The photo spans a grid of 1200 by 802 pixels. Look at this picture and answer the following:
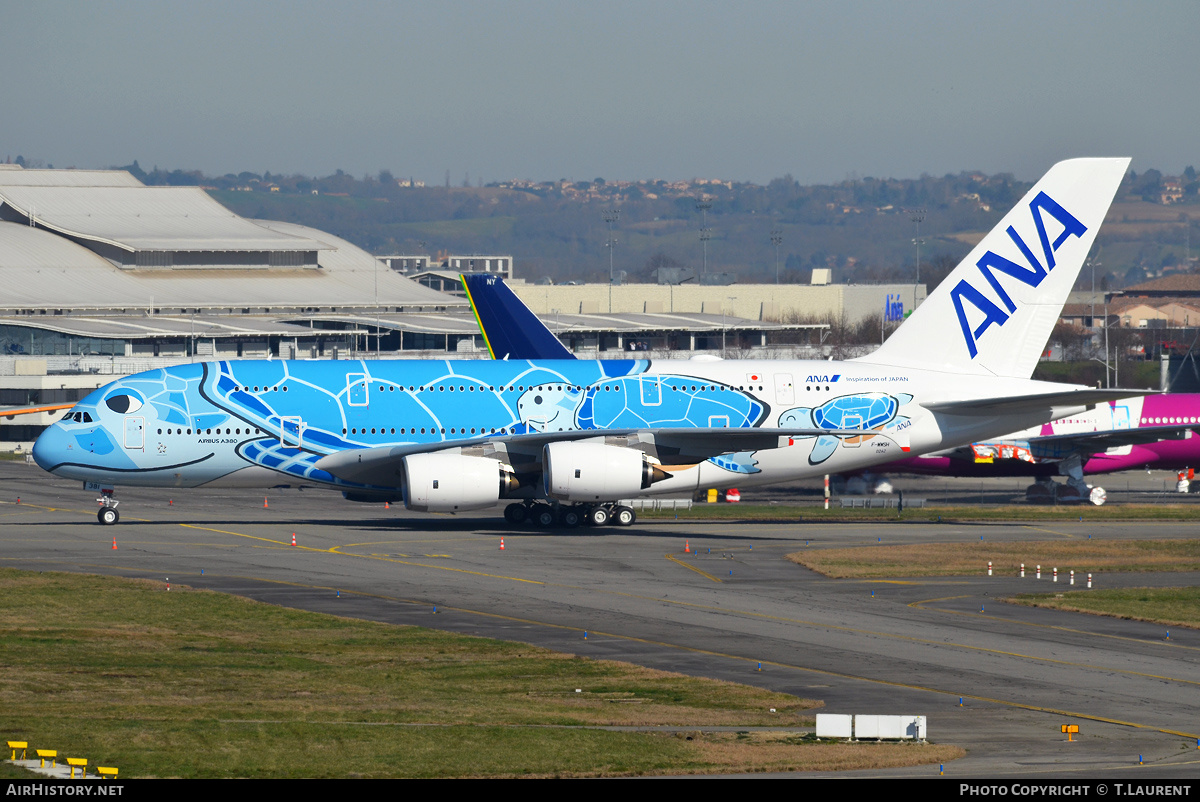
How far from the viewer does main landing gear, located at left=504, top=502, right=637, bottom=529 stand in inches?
2008

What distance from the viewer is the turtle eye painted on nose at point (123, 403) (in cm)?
4891

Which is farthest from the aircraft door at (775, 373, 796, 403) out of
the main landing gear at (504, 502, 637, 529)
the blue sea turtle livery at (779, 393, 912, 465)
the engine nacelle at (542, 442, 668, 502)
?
the main landing gear at (504, 502, 637, 529)

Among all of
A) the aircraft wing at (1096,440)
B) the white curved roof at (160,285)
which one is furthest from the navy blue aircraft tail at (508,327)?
the white curved roof at (160,285)

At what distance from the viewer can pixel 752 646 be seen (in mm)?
30000

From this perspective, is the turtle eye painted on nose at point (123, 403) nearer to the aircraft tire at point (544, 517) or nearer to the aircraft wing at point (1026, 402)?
the aircraft tire at point (544, 517)

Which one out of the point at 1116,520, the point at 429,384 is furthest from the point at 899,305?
the point at 429,384

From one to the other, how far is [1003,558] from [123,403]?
28.5 m

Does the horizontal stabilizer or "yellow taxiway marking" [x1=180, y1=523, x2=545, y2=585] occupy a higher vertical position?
the horizontal stabilizer

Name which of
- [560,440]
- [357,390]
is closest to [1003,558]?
[560,440]

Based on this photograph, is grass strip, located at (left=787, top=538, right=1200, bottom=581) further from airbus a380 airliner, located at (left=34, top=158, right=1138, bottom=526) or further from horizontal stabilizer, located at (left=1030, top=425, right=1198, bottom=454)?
horizontal stabilizer, located at (left=1030, top=425, right=1198, bottom=454)

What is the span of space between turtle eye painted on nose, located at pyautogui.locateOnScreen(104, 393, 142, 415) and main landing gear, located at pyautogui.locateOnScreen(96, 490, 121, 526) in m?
3.89

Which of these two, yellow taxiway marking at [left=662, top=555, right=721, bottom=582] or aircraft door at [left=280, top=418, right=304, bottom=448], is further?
aircraft door at [left=280, top=418, right=304, bottom=448]

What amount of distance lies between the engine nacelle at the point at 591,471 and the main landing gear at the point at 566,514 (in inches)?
108

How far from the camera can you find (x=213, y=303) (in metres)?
140
